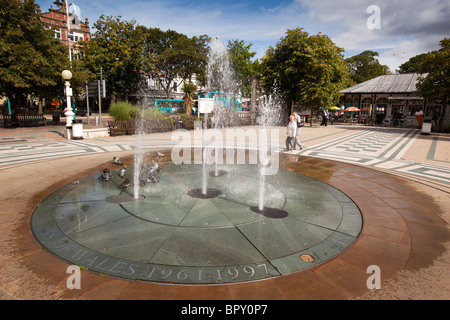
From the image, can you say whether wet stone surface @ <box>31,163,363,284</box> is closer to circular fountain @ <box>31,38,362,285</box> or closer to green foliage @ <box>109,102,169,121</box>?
circular fountain @ <box>31,38,362,285</box>

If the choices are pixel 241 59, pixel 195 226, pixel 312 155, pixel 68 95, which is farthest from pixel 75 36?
pixel 195 226

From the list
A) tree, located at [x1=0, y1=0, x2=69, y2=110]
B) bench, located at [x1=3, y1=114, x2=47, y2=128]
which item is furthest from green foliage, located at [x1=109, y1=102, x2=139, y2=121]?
bench, located at [x1=3, y1=114, x2=47, y2=128]

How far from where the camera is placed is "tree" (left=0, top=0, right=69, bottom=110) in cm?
1627

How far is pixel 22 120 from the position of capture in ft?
65.6

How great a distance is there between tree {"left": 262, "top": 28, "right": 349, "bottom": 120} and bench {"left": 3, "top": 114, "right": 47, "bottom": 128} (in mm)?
22107

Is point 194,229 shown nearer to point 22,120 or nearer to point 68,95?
point 68,95

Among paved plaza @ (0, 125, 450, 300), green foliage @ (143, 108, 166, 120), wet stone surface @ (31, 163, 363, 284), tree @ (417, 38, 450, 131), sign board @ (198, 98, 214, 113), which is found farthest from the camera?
sign board @ (198, 98, 214, 113)

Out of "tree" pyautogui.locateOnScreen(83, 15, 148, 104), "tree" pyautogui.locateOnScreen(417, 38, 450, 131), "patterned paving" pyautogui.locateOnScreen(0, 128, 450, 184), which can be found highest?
"tree" pyautogui.locateOnScreen(83, 15, 148, 104)

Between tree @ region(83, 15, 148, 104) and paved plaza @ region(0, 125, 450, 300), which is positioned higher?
tree @ region(83, 15, 148, 104)

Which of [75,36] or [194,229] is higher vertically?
[75,36]

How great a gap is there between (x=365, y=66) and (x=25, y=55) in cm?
6269

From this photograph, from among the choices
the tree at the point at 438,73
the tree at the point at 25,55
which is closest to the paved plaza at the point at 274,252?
the tree at the point at 25,55
